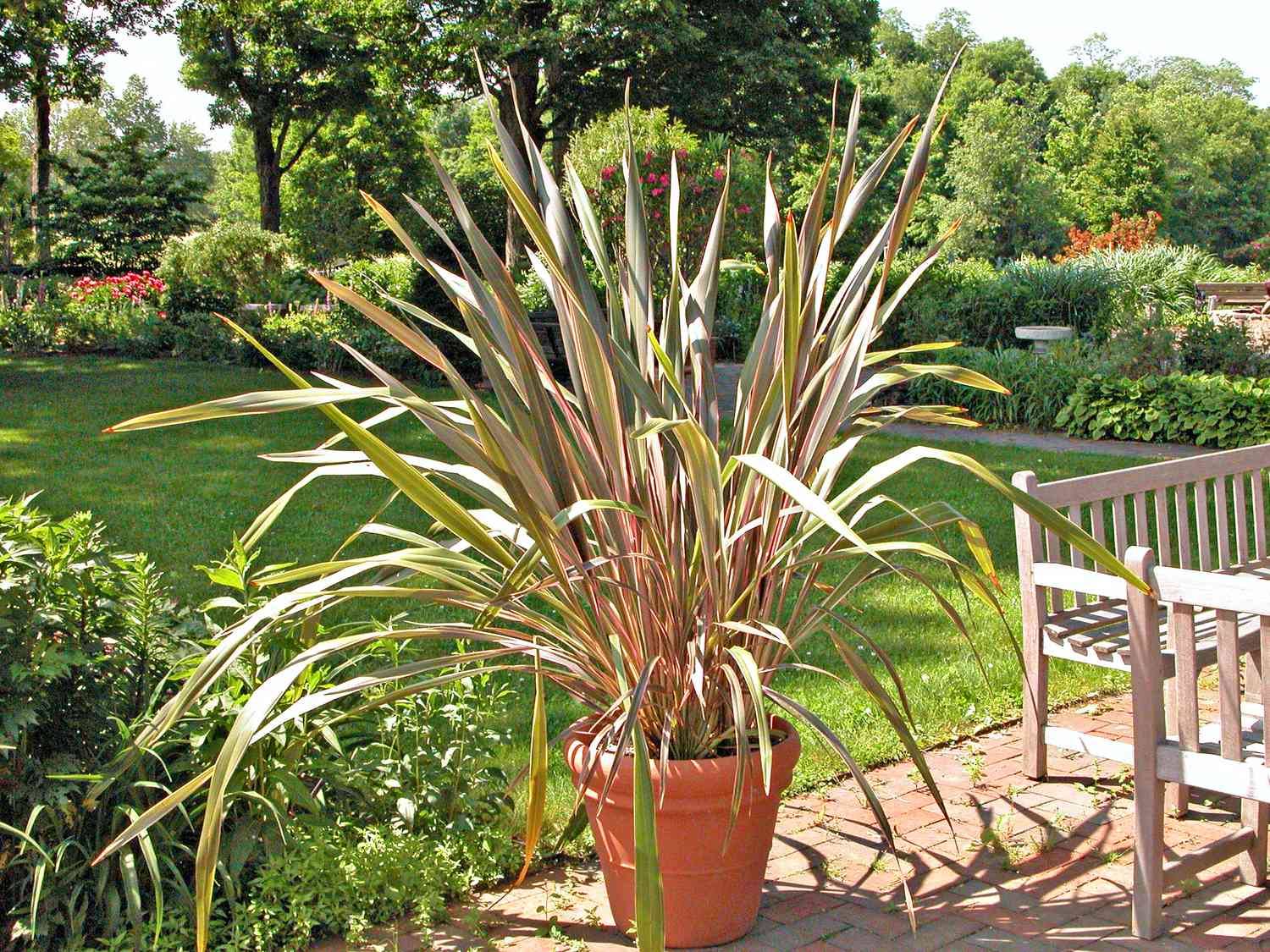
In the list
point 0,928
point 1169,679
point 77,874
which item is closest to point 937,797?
point 1169,679

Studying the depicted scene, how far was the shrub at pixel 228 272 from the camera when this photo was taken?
1614 centimetres

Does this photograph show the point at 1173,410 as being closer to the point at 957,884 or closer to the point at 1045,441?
the point at 1045,441

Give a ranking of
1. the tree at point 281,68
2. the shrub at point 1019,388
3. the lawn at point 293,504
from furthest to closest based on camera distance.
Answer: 1. the tree at point 281,68
2. the shrub at point 1019,388
3. the lawn at point 293,504

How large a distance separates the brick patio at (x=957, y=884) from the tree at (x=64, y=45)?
16.0 m

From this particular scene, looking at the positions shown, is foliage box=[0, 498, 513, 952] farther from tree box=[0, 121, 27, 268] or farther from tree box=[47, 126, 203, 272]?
tree box=[0, 121, 27, 268]

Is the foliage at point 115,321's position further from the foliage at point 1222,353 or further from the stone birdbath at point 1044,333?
the foliage at point 1222,353

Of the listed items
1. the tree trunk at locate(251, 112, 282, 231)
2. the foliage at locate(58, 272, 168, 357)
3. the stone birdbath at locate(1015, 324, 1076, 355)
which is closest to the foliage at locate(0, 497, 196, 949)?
the stone birdbath at locate(1015, 324, 1076, 355)

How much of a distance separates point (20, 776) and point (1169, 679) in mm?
2762

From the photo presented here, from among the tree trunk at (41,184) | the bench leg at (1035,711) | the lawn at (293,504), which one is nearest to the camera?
the bench leg at (1035,711)

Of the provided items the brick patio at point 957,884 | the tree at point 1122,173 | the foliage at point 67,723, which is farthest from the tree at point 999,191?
the foliage at point 67,723

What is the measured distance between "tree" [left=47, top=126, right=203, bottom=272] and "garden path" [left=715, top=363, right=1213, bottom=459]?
19574 mm

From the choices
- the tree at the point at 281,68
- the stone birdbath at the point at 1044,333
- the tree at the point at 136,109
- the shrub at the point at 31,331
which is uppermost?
the tree at the point at 136,109

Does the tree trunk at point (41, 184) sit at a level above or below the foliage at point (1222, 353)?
above

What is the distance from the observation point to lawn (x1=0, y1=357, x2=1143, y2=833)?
164 inches
